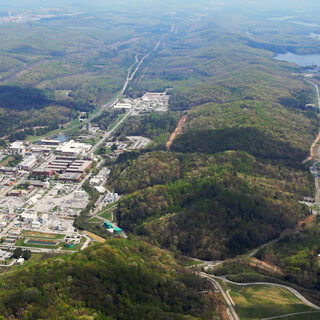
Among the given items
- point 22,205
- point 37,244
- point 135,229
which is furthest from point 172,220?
point 22,205

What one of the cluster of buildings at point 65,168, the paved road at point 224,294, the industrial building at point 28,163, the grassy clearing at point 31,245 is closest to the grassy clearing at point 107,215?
the grassy clearing at point 31,245

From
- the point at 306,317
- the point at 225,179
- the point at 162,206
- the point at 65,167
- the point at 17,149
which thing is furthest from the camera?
the point at 17,149

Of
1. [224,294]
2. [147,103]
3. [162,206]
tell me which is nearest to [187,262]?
[224,294]

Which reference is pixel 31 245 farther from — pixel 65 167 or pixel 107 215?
pixel 65 167

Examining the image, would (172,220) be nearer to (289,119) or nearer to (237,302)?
(237,302)

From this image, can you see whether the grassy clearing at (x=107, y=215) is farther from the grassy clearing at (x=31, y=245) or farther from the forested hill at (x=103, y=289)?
the forested hill at (x=103, y=289)
